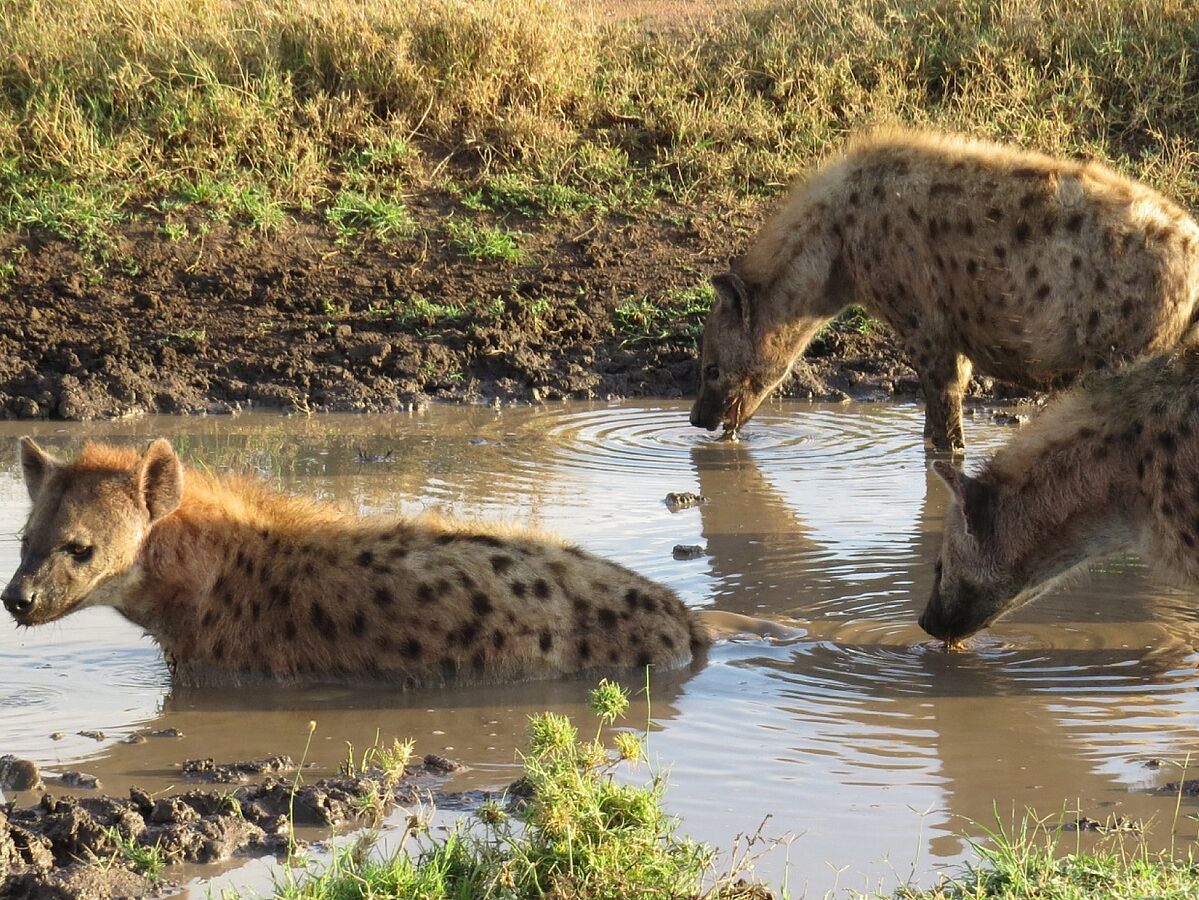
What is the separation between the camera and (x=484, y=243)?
10.4 m

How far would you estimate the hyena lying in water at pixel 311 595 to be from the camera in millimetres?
5184

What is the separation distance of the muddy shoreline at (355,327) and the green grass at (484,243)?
0.04 m

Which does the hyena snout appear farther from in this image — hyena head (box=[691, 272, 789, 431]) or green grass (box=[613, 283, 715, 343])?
green grass (box=[613, 283, 715, 343])

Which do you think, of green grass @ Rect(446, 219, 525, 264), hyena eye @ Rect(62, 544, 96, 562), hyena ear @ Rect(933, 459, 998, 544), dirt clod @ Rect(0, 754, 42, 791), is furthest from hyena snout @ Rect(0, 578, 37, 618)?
green grass @ Rect(446, 219, 525, 264)

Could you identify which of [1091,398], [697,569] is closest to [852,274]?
[697,569]

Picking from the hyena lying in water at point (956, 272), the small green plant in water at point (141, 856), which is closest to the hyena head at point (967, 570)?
the hyena lying in water at point (956, 272)

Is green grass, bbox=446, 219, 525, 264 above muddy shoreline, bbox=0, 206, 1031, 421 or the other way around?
above

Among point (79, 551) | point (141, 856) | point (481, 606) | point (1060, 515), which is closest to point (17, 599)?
point (79, 551)

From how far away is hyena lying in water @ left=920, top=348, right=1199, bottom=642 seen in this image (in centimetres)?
488

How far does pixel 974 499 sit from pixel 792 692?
763 millimetres

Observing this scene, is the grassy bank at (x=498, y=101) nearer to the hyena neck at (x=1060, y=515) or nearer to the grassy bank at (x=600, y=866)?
the hyena neck at (x=1060, y=515)

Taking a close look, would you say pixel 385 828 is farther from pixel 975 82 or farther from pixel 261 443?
pixel 975 82

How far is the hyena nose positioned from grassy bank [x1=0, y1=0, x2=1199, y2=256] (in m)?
5.36

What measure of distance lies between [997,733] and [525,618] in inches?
51.5
